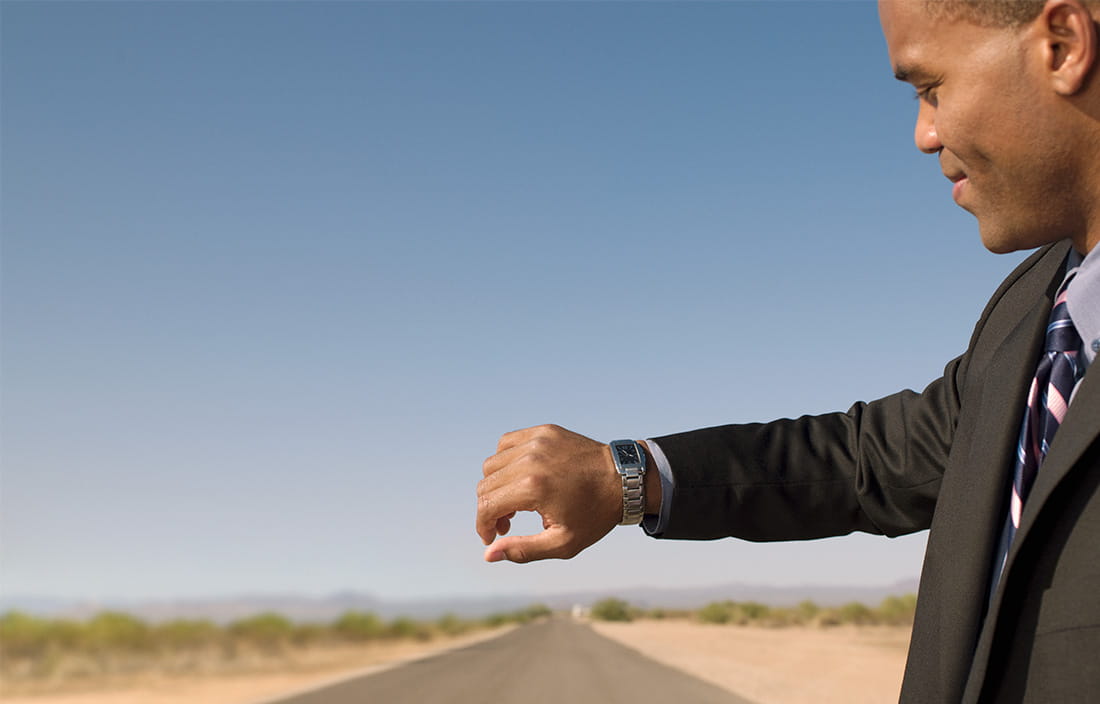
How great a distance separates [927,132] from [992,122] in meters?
0.18

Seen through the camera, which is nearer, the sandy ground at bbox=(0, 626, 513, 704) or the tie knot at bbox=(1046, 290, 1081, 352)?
the tie knot at bbox=(1046, 290, 1081, 352)

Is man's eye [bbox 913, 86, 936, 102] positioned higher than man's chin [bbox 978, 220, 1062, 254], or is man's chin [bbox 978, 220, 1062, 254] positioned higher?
man's eye [bbox 913, 86, 936, 102]

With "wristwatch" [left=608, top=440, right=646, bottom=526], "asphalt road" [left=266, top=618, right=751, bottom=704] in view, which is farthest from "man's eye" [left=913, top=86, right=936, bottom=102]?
"asphalt road" [left=266, top=618, right=751, bottom=704]

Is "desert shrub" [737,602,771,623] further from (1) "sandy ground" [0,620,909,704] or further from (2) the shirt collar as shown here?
(2) the shirt collar

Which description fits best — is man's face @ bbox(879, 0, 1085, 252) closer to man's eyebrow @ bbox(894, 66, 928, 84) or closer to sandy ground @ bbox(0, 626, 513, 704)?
man's eyebrow @ bbox(894, 66, 928, 84)

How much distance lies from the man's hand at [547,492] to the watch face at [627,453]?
38 millimetres

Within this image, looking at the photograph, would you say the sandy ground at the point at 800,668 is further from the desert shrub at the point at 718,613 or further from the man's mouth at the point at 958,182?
the desert shrub at the point at 718,613

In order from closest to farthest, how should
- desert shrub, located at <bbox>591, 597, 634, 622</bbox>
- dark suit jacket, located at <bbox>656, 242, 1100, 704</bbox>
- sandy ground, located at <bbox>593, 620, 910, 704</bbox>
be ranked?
dark suit jacket, located at <bbox>656, 242, 1100, 704</bbox>, sandy ground, located at <bbox>593, 620, 910, 704</bbox>, desert shrub, located at <bbox>591, 597, 634, 622</bbox>

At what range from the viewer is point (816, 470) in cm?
198

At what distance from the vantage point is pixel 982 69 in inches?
57.1

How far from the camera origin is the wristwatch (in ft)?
5.88

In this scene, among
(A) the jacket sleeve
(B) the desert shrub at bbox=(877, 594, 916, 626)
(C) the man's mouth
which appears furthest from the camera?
(B) the desert shrub at bbox=(877, 594, 916, 626)

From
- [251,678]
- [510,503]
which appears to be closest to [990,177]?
[510,503]

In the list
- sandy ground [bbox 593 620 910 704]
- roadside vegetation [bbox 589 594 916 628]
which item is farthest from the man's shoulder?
roadside vegetation [bbox 589 594 916 628]
